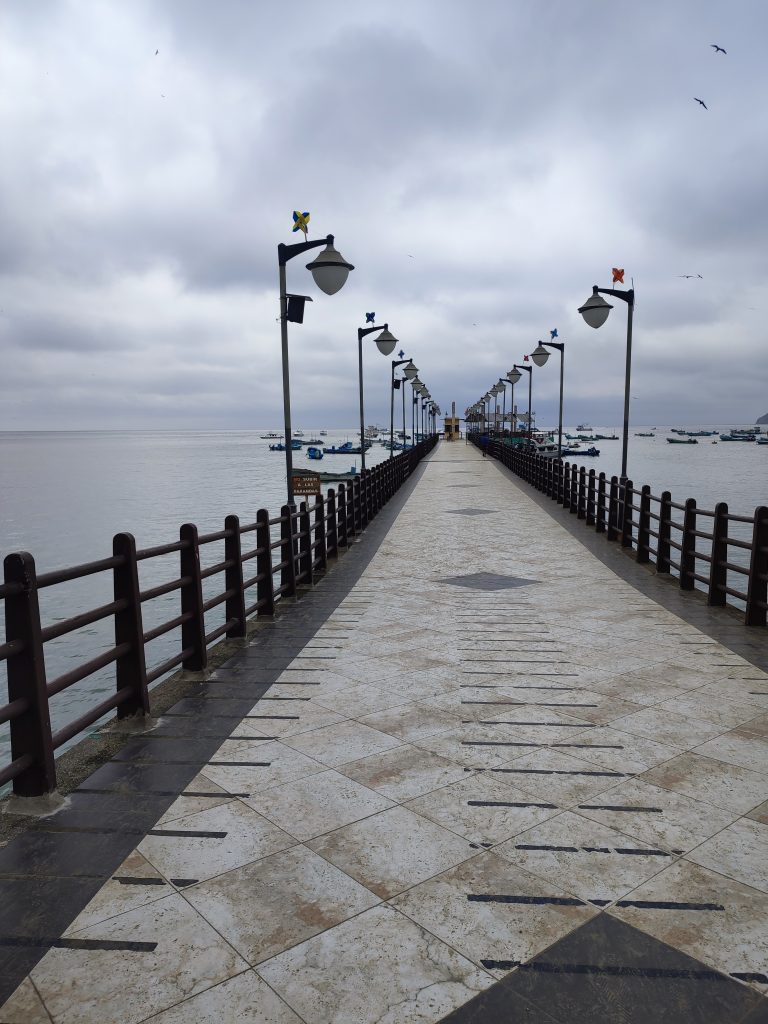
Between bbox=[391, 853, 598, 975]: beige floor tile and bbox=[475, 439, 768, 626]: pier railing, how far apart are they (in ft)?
17.7

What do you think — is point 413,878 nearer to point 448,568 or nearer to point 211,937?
point 211,937

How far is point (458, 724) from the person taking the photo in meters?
5.22

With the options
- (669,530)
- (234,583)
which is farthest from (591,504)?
(234,583)

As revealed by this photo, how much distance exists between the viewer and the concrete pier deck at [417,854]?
2.71 meters

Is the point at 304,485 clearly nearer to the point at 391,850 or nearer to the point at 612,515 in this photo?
the point at 612,515

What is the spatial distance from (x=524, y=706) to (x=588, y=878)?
7.31 feet

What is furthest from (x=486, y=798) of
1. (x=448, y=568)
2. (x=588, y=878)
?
(x=448, y=568)

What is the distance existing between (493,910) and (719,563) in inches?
273

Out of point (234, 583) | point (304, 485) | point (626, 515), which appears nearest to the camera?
point (234, 583)

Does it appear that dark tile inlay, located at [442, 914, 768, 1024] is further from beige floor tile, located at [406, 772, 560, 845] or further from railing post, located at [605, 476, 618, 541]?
railing post, located at [605, 476, 618, 541]

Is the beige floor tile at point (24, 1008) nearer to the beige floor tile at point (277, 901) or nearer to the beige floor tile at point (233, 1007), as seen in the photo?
the beige floor tile at point (233, 1007)

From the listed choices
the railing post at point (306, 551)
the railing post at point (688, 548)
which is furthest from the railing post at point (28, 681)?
the railing post at point (688, 548)

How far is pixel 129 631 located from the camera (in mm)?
5199

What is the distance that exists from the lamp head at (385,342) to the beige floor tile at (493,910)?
20.3 metres
